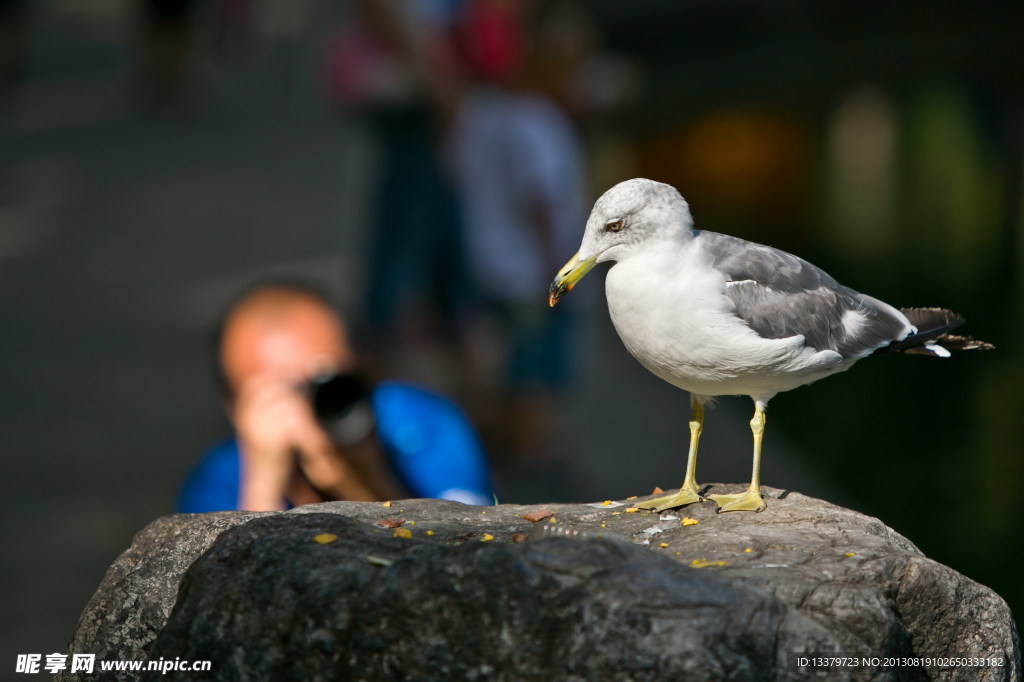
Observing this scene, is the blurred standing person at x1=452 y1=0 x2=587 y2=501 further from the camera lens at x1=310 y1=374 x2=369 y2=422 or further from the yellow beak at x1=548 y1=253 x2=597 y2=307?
the yellow beak at x1=548 y1=253 x2=597 y2=307

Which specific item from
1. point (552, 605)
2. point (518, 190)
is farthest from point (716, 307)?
point (518, 190)

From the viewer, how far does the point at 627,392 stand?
9.41 meters

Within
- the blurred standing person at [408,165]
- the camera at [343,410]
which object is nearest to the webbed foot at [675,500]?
the camera at [343,410]

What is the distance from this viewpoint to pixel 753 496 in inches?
116

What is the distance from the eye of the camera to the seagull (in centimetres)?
274

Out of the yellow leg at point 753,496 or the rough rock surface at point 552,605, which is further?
the yellow leg at point 753,496

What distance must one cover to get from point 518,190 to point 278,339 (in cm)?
232

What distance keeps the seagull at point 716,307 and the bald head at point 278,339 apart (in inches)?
66.6

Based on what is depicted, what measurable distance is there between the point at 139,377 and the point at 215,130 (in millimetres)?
7814

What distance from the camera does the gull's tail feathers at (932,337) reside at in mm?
3000

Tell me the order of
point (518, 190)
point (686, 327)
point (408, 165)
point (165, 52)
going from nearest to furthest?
1. point (686, 327)
2. point (518, 190)
3. point (408, 165)
4. point (165, 52)

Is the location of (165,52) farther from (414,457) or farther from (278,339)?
(414,457)

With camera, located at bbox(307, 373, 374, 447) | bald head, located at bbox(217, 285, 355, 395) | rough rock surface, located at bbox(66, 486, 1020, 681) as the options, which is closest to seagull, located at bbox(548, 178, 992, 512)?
rough rock surface, located at bbox(66, 486, 1020, 681)

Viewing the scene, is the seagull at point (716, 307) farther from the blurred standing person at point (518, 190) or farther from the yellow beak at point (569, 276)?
the blurred standing person at point (518, 190)
